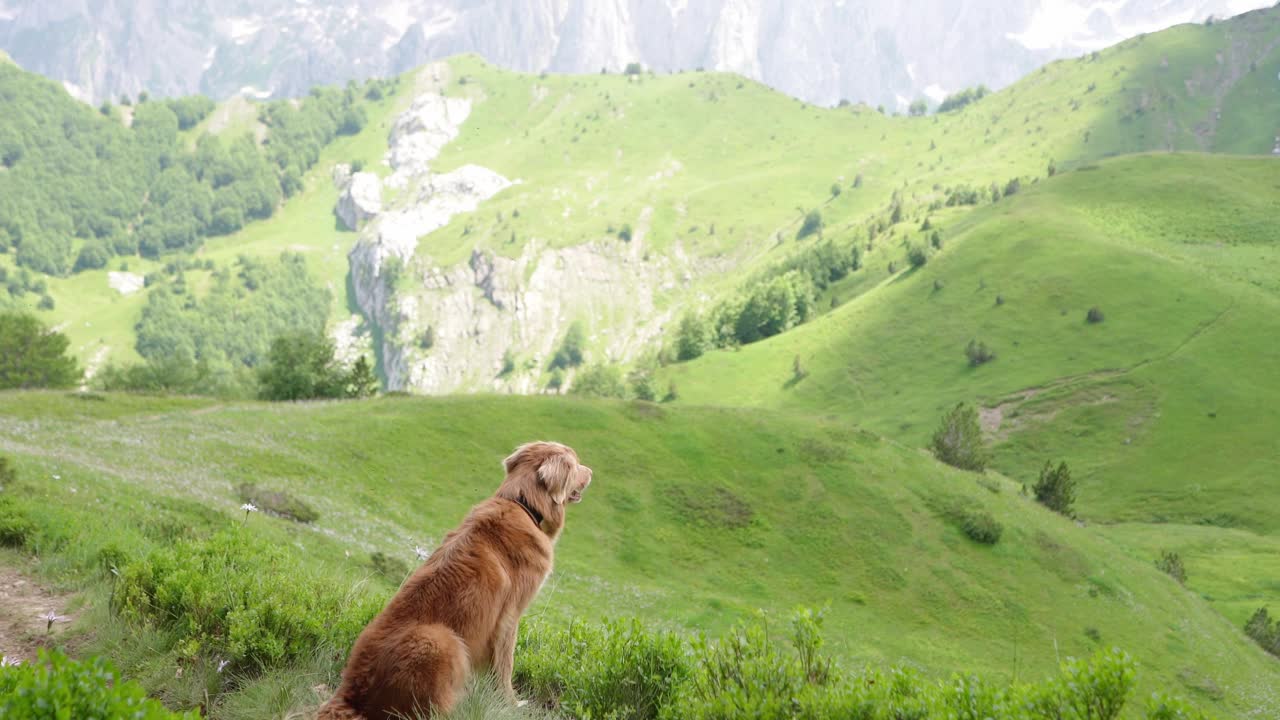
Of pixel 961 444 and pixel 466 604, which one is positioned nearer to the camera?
pixel 466 604

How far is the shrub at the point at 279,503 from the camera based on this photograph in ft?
98.8

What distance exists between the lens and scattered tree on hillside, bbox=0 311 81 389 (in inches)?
4031

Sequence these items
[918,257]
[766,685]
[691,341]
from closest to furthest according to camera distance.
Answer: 1. [766,685]
2. [918,257]
3. [691,341]

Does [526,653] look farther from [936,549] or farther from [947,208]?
[947,208]

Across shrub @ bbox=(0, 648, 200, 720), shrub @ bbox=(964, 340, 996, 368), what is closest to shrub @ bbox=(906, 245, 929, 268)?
shrub @ bbox=(964, 340, 996, 368)

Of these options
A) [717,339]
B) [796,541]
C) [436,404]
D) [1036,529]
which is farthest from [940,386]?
[436,404]

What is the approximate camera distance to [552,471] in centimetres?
770

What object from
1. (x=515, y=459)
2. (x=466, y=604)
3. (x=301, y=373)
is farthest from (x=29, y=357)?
(x=466, y=604)

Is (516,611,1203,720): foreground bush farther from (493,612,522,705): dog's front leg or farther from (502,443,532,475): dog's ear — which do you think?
(502,443,532,475): dog's ear

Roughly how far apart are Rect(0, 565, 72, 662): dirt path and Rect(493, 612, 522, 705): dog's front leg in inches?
230

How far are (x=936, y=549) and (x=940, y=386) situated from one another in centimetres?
7880

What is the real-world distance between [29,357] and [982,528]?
133 metres

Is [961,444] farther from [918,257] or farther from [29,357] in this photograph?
[29,357]

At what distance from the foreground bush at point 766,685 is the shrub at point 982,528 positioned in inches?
1862
